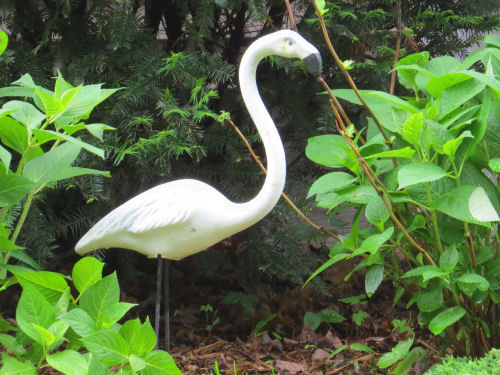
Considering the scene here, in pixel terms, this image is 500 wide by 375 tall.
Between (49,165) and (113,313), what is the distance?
411mm

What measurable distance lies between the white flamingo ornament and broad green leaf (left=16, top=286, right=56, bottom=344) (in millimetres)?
562

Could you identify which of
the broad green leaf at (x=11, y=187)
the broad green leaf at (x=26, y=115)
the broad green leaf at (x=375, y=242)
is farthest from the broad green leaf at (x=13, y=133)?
the broad green leaf at (x=375, y=242)

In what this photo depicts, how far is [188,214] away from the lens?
2.00 meters

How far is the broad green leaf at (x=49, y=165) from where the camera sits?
1619 mm

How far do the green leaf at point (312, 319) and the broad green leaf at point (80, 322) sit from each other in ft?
4.03

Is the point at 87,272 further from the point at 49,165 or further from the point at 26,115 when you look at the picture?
the point at 26,115

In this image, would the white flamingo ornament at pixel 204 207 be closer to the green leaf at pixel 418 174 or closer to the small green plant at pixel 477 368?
the green leaf at pixel 418 174

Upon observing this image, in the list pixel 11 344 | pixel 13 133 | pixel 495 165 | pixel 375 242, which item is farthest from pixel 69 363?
pixel 495 165

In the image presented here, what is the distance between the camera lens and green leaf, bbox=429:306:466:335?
175 cm

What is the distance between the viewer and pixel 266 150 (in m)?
2.03

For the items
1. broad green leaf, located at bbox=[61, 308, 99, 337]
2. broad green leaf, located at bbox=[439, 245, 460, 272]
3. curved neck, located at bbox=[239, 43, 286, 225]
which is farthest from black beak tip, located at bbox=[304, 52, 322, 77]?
broad green leaf, located at bbox=[61, 308, 99, 337]

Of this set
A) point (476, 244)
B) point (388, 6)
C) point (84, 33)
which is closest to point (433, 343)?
point (476, 244)

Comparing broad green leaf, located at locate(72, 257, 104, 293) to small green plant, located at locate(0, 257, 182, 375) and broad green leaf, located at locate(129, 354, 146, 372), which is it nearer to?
small green plant, located at locate(0, 257, 182, 375)

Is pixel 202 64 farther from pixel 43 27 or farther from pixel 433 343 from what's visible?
pixel 433 343
